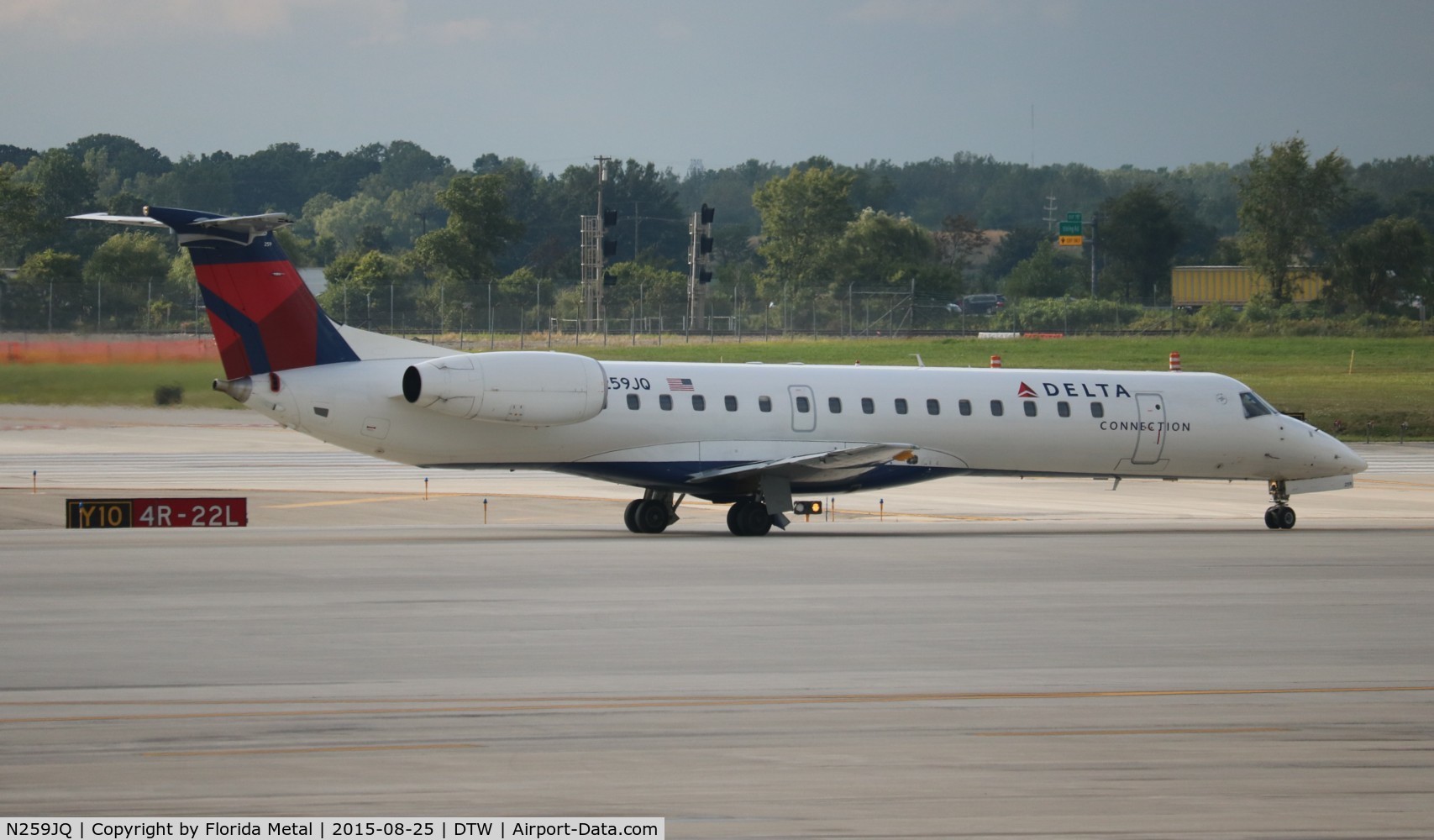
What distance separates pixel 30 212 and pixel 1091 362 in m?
49.1

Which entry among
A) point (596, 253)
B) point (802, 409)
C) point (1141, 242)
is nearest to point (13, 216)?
point (596, 253)

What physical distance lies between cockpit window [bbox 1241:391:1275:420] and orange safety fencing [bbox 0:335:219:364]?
21.3 m

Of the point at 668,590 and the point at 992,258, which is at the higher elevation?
the point at 992,258

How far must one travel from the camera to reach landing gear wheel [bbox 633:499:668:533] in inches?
1005

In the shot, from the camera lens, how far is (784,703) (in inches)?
448

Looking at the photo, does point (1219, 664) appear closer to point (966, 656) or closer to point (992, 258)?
point (966, 656)

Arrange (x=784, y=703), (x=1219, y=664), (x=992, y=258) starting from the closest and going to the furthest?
(x=784, y=703) → (x=1219, y=664) → (x=992, y=258)

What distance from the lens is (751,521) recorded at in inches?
982

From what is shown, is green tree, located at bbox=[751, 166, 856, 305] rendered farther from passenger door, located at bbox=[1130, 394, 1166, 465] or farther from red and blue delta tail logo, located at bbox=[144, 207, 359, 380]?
red and blue delta tail logo, located at bbox=[144, 207, 359, 380]

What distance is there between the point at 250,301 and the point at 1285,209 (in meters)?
85.5

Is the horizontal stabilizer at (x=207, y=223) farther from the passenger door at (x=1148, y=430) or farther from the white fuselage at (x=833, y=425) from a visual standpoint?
the passenger door at (x=1148, y=430)

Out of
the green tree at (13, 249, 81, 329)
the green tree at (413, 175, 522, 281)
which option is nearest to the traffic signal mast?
the green tree at (413, 175, 522, 281)

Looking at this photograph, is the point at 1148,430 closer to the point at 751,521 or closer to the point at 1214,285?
the point at 751,521

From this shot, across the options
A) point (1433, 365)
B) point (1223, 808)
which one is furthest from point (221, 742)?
point (1433, 365)
